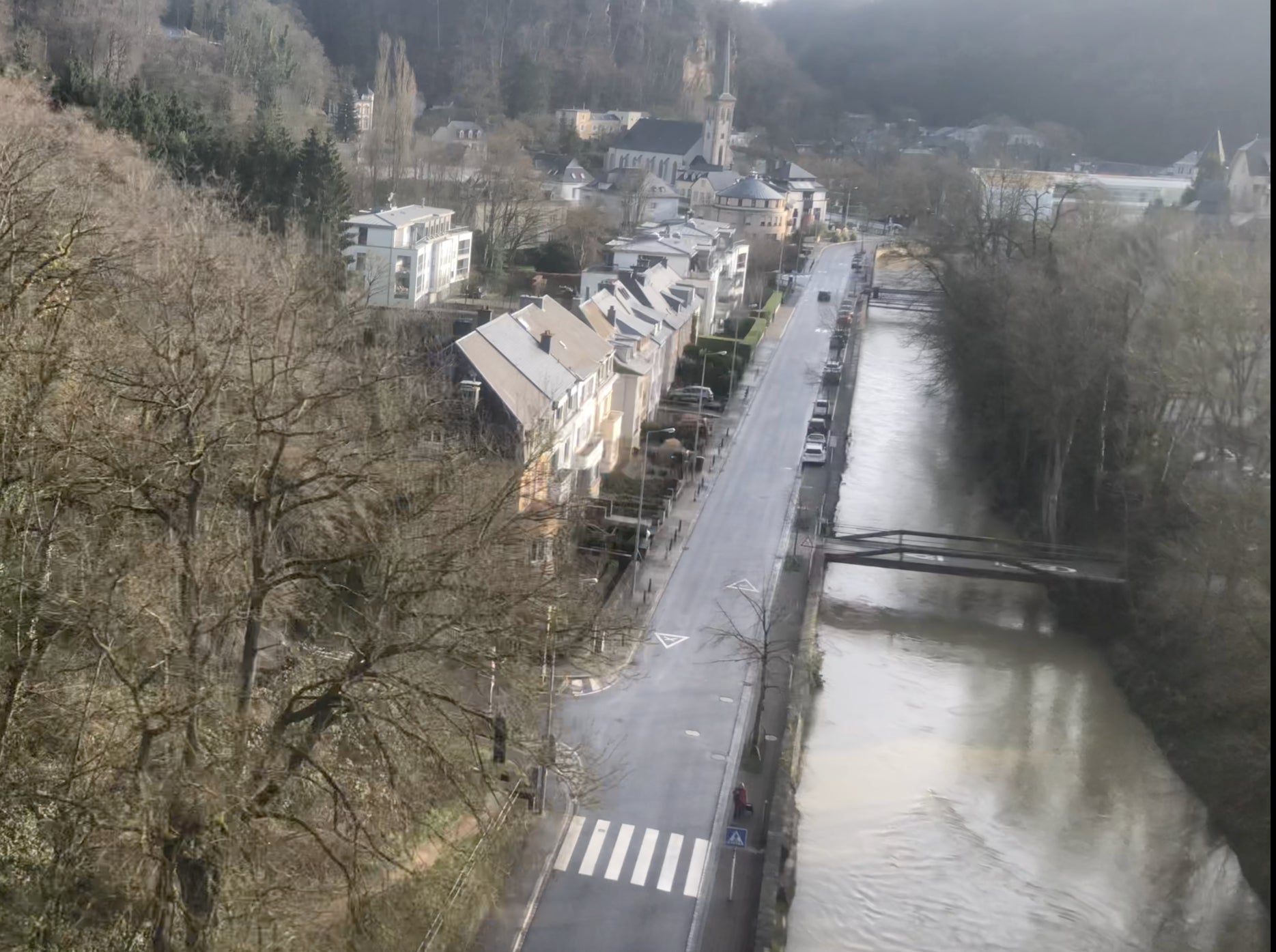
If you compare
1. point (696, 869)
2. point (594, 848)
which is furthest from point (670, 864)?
point (594, 848)

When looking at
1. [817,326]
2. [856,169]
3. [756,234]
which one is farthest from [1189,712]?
[856,169]

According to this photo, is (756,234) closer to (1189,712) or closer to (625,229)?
(625,229)

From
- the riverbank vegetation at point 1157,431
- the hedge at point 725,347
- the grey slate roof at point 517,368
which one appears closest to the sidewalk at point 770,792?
the riverbank vegetation at point 1157,431

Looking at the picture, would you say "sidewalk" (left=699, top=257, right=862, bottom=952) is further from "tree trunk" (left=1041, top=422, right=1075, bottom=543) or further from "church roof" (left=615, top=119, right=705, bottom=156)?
"church roof" (left=615, top=119, right=705, bottom=156)

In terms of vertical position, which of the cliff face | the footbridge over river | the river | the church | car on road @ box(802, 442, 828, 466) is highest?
the cliff face

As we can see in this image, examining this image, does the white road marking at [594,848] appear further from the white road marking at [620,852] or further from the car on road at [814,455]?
the car on road at [814,455]

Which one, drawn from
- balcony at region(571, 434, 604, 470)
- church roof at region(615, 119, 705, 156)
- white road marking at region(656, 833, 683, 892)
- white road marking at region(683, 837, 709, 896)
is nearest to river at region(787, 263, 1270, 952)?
white road marking at region(683, 837, 709, 896)

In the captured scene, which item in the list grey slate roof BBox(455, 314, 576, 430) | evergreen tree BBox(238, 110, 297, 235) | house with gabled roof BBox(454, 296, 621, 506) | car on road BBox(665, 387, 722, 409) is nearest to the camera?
house with gabled roof BBox(454, 296, 621, 506)
